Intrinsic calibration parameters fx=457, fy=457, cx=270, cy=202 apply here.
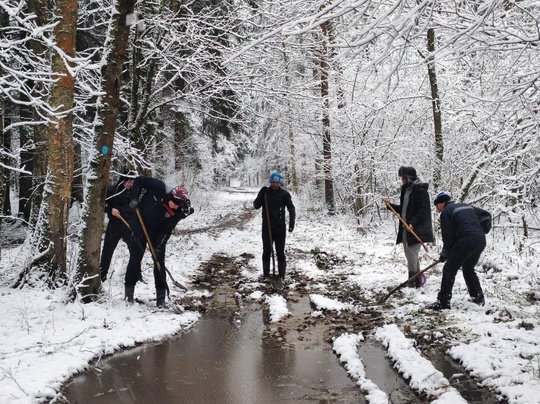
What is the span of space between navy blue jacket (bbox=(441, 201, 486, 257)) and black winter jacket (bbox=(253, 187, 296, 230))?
325 cm

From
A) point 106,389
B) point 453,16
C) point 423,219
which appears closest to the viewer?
point 106,389

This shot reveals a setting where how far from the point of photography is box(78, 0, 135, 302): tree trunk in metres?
6.01

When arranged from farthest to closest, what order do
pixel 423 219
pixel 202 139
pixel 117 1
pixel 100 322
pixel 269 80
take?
pixel 202 139 < pixel 269 80 < pixel 423 219 < pixel 117 1 < pixel 100 322

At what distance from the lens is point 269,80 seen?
10.1 metres

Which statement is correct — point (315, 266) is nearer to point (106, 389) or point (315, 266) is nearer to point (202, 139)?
point (106, 389)

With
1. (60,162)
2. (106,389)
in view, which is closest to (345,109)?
(60,162)

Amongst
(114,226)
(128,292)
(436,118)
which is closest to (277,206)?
(114,226)

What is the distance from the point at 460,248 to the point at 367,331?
1.74m

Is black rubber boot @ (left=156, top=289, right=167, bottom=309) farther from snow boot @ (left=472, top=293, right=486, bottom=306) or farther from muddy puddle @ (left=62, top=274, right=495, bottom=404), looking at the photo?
snow boot @ (left=472, top=293, right=486, bottom=306)

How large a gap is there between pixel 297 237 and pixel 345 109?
473 cm

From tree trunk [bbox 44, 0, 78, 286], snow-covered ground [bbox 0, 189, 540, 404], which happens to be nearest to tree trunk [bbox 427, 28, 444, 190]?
snow-covered ground [bbox 0, 189, 540, 404]

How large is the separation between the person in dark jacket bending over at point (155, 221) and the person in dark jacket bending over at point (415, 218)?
12.3 feet

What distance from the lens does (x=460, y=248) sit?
620 centimetres

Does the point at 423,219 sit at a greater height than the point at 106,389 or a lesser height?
greater
